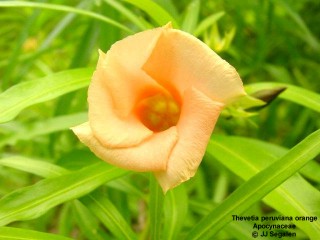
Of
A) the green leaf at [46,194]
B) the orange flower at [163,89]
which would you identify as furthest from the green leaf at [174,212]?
the orange flower at [163,89]

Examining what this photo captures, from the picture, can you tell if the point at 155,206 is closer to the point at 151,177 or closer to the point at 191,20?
the point at 151,177

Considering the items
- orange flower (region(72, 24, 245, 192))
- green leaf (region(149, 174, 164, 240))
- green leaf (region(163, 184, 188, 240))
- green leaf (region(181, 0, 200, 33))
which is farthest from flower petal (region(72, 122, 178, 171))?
green leaf (region(181, 0, 200, 33))

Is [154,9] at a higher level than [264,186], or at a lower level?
higher

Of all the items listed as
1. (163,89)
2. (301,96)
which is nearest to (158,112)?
(163,89)

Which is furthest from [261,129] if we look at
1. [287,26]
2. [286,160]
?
[286,160]

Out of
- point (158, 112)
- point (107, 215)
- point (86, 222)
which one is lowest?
point (86, 222)

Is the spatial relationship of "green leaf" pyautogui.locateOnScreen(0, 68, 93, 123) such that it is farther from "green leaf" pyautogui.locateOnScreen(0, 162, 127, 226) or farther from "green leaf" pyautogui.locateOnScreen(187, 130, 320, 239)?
"green leaf" pyautogui.locateOnScreen(187, 130, 320, 239)

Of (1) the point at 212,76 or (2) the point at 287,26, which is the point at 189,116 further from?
(2) the point at 287,26

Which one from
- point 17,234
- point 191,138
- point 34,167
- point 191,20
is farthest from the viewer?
point 191,20
